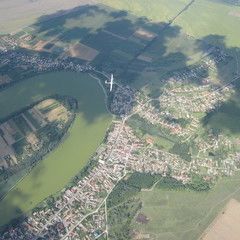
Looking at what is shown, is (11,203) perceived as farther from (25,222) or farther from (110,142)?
(110,142)

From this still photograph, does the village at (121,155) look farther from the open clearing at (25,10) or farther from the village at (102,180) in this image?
the open clearing at (25,10)

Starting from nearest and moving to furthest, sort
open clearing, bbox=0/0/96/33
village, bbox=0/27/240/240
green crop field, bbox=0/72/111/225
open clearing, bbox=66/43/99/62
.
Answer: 1. village, bbox=0/27/240/240
2. green crop field, bbox=0/72/111/225
3. open clearing, bbox=66/43/99/62
4. open clearing, bbox=0/0/96/33

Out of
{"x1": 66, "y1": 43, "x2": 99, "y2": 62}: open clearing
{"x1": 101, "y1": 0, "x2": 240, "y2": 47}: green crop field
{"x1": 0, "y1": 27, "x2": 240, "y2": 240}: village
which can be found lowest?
{"x1": 101, "y1": 0, "x2": 240, "y2": 47}: green crop field

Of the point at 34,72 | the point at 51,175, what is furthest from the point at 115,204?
the point at 34,72

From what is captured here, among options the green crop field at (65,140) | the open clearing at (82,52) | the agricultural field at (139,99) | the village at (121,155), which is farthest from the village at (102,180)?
the open clearing at (82,52)

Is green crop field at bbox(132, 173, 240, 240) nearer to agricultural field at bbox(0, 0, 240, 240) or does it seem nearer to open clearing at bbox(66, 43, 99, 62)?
agricultural field at bbox(0, 0, 240, 240)

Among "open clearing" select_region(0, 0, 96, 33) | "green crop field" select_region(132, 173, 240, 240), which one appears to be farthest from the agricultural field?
"open clearing" select_region(0, 0, 96, 33)

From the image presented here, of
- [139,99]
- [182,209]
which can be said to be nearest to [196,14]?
[139,99]
